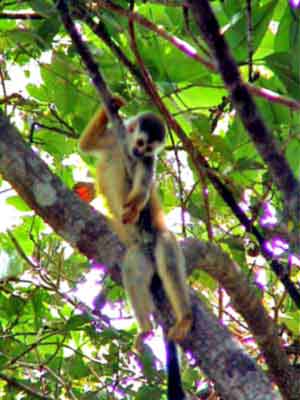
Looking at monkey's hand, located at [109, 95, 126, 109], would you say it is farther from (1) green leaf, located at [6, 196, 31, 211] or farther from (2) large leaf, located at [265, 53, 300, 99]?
(1) green leaf, located at [6, 196, 31, 211]

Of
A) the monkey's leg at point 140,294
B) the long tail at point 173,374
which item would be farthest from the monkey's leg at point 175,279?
the long tail at point 173,374

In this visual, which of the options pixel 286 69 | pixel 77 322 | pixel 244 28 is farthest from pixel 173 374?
pixel 244 28

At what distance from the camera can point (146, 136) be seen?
11.2ft

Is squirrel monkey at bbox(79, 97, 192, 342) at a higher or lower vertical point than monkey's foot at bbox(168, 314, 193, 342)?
higher

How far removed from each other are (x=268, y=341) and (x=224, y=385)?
59cm

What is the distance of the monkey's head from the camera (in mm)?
3432

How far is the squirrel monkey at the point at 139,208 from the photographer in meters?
3.18

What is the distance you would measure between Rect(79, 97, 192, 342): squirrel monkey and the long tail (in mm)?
145

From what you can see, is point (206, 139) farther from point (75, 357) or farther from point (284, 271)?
point (75, 357)

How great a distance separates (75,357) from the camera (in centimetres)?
347

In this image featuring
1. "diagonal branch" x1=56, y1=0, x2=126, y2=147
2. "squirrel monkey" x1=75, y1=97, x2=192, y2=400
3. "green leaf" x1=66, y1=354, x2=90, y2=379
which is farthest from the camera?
"green leaf" x1=66, y1=354, x2=90, y2=379

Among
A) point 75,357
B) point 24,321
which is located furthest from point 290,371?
point 24,321

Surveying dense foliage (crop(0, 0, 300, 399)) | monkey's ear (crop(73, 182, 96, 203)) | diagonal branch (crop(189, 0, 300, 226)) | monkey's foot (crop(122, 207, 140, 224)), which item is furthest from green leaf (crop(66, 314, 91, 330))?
diagonal branch (crop(189, 0, 300, 226))

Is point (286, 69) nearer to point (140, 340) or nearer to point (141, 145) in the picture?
point (141, 145)
